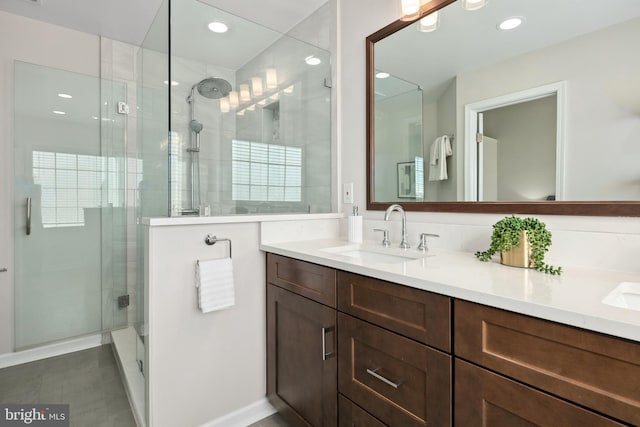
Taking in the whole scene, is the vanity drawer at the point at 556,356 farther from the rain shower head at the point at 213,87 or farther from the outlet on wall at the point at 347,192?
the rain shower head at the point at 213,87

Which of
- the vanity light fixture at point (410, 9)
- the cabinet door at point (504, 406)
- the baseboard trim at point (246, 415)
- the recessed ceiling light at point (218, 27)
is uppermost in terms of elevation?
the recessed ceiling light at point (218, 27)

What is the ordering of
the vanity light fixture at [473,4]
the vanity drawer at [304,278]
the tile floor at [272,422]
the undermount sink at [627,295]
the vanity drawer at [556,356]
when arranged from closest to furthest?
1. the vanity drawer at [556,356]
2. the undermount sink at [627,295]
3. the vanity drawer at [304,278]
4. the vanity light fixture at [473,4]
5. the tile floor at [272,422]

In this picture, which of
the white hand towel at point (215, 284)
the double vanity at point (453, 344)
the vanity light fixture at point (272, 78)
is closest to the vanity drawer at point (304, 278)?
the double vanity at point (453, 344)

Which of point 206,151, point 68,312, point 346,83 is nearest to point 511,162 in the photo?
point 346,83

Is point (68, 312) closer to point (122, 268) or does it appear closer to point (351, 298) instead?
point (122, 268)

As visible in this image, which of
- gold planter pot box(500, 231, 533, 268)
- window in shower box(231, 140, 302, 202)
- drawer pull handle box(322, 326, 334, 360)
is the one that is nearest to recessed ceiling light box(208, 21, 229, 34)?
window in shower box(231, 140, 302, 202)

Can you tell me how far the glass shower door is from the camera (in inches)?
88.4

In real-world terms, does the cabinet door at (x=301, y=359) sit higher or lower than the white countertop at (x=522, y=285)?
lower

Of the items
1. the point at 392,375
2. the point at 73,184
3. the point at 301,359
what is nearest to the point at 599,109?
the point at 392,375

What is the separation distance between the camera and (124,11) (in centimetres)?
220

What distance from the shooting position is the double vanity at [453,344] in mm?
608

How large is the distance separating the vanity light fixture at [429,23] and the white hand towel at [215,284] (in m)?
1.50

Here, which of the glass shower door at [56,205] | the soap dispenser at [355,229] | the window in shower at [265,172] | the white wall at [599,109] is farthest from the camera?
the glass shower door at [56,205]

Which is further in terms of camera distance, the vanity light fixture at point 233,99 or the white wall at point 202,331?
the vanity light fixture at point 233,99
